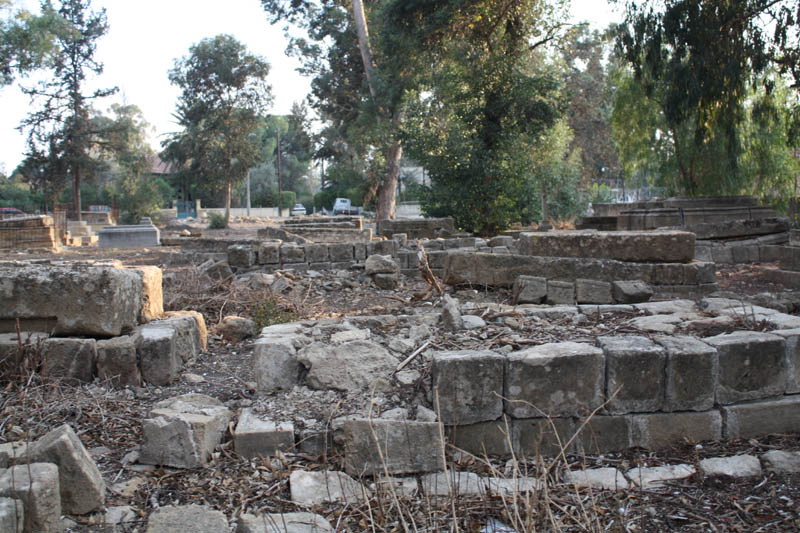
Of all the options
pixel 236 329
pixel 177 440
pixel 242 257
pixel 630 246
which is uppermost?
pixel 630 246

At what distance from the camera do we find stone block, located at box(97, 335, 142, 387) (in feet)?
14.6

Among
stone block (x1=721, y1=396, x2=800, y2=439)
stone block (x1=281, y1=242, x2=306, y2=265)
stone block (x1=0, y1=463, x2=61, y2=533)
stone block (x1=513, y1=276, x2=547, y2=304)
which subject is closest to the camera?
stone block (x1=0, y1=463, x2=61, y2=533)

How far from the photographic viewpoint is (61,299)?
4566mm

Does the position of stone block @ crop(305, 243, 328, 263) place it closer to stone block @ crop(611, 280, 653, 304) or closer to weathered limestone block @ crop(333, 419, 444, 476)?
stone block @ crop(611, 280, 653, 304)

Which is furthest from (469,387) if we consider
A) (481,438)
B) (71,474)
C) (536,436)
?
(71,474)

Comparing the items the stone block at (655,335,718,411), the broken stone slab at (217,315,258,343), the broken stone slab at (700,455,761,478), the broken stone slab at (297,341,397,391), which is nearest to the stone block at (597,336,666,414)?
the stone block at (655,335,718,411)

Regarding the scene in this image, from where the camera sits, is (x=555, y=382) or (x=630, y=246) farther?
(x=630, y=246)

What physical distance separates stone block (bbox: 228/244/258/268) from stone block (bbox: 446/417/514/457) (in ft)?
24.2

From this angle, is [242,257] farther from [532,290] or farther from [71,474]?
[71,474]

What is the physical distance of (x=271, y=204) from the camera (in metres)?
53.0

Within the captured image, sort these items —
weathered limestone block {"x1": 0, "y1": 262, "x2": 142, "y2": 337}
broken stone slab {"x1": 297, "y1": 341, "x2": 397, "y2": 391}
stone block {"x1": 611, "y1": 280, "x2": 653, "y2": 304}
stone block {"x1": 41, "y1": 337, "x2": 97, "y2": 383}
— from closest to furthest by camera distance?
broken stone slab {"x1": 297, "y1": 341, "x2": 397, "y2": 391}, stone block {"x1": 41, "y1": 337, "x2": 97, "y2": 383}, weathered limestone block {"x1": 0, "y1": 262, "x2": 142, "y2": 337}, stone block {"x1": 611, "y1": 280, "x2": 653, "y2": 304}

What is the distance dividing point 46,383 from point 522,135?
15679 millimetres

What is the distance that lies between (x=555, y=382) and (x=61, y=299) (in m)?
3.65

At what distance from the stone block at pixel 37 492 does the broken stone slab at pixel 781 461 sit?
370cm
